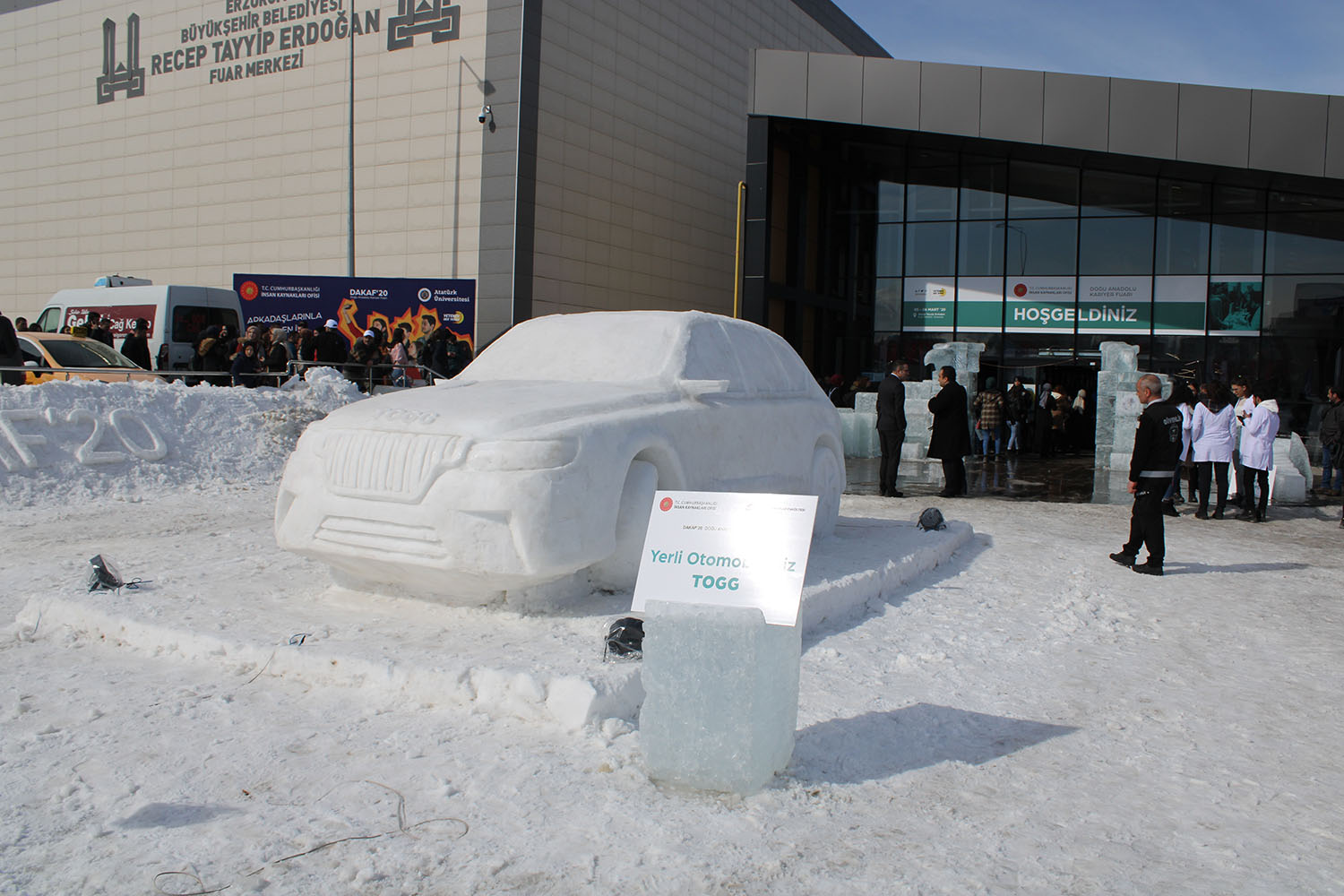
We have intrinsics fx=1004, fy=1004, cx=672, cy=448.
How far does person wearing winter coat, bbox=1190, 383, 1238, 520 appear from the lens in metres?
11.5

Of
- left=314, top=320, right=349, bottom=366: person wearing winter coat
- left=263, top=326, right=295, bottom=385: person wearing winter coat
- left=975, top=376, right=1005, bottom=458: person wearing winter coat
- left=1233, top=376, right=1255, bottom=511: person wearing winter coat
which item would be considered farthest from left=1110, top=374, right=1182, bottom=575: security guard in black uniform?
left=314, top=320, right=349, bottom=366: person wearing winter coat

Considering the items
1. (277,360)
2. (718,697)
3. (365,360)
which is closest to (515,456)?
(718,697)

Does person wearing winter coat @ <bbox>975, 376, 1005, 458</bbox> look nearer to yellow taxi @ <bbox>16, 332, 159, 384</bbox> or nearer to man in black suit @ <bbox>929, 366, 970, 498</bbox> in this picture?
man in black suit @ <bbox>929, 366, 970, 498</bbox>

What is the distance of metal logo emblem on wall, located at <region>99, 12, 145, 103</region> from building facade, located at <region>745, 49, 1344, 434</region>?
18.9 meters

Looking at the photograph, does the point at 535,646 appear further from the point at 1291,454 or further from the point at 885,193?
the point at 885,193

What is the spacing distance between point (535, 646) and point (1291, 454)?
13.6m

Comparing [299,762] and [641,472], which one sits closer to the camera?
[299,762]

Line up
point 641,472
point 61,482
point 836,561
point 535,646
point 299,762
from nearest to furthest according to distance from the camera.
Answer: point 299,762 → point 535,646 → point 641,472 → point 836,561 → point 61,482

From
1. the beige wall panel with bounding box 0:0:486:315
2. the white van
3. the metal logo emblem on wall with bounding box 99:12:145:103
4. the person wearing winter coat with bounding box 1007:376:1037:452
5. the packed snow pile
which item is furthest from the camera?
the metal logo emblem on wall with bounding box 99:12:145:103

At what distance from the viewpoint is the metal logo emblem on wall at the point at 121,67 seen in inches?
1139

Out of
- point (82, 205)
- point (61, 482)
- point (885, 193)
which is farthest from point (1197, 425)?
point (82, 205)

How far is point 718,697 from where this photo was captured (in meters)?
3.65

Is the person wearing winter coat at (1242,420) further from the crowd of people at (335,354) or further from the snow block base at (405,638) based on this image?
the crowd of people at (335,354)

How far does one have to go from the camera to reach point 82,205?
30.3 metres
